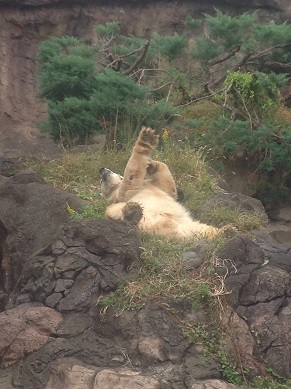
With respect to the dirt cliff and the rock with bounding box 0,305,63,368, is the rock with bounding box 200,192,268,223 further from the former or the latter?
the dirt cliff

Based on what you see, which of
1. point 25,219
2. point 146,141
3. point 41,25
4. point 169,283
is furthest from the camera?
point 41,25

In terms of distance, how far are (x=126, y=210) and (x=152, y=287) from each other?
1.12 m

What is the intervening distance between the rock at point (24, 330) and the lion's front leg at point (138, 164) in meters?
2.32

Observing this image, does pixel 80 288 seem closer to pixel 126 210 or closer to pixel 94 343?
pixel 94 343

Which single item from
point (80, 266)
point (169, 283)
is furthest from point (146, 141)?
point (169, 283)

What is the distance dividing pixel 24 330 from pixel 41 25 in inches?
439

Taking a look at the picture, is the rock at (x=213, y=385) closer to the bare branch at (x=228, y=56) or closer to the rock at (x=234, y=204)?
the rock at (x=234, y=204)

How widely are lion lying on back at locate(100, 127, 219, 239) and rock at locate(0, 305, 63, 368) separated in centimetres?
148

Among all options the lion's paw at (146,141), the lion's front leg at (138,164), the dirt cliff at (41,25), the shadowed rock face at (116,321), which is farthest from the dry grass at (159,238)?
the dirt cliff at (41,25)

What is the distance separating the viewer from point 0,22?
643 inches

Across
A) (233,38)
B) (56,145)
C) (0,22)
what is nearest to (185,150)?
(56,145)

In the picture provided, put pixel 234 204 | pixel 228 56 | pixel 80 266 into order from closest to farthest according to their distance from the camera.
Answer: pixel 80 266
pixel 234 204
pixel 228 56

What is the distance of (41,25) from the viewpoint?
16641 millimetres

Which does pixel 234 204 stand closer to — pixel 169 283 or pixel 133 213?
pixel 133 213
